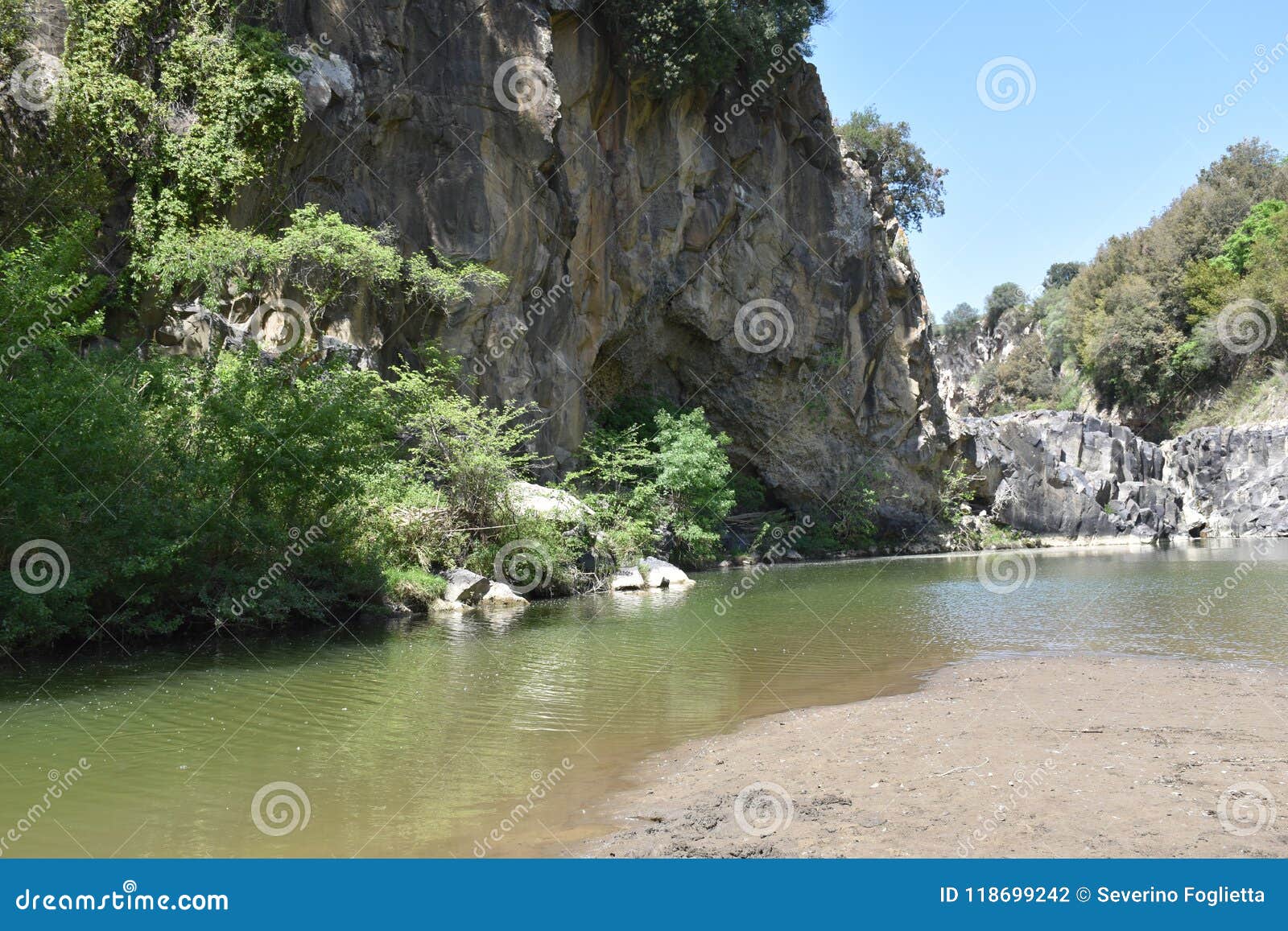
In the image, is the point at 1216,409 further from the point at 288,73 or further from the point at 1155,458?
the point at 288,73

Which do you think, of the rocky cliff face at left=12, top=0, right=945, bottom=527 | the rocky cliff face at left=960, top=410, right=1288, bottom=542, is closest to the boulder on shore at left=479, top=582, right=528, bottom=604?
the rocky cliff face at left=12, top=0, right=945, bottom=527

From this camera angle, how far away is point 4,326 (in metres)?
13.4

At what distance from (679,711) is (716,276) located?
2977 cm

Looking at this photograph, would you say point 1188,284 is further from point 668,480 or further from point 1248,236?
point 668,480

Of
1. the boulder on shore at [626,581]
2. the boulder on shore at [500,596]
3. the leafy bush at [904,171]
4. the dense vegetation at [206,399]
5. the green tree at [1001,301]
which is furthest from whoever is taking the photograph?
the green tree at [1001,301]

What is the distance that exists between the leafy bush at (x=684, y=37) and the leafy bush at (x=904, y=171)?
1502 centimetres

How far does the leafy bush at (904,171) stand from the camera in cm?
4862

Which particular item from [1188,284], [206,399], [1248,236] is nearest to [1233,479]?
[1188,284]

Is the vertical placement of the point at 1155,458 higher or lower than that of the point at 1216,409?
lower

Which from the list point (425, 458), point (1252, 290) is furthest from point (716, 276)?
point (1252, 290)

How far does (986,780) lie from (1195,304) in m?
70.4

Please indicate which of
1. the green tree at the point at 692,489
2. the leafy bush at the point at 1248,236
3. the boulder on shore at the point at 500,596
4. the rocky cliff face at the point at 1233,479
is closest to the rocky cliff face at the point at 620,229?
the green tree at the point at 692,489

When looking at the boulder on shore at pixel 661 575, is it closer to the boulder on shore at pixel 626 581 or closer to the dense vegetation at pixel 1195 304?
the boulder on shore at pixel 626 581

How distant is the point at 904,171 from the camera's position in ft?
167
